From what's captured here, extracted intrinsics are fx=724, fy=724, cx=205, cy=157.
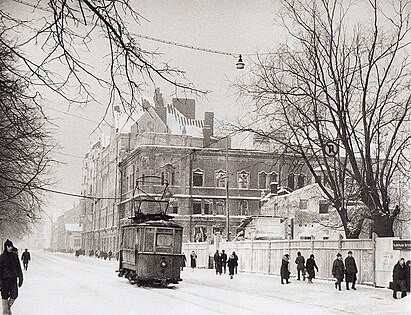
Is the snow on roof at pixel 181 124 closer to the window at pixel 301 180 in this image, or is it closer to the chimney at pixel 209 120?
the chimney at pixel 209 120

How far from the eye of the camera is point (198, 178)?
13.1m

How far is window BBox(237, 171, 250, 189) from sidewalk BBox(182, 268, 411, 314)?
2146 mm

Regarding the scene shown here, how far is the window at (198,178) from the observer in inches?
500

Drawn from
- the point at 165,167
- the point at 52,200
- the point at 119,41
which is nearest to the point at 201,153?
the point at 165,167

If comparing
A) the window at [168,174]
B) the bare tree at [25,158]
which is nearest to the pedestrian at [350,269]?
the window at [168,174]

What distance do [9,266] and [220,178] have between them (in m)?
5.75

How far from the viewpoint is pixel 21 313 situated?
332 inches

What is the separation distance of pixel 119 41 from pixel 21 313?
379 centimetres

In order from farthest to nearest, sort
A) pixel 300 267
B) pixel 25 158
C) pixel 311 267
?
pixel 300 267 < pixel 311 267 < pixel 25 158

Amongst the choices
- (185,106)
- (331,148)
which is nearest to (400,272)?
(331,148)

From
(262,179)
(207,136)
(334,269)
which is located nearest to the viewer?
(207,136)

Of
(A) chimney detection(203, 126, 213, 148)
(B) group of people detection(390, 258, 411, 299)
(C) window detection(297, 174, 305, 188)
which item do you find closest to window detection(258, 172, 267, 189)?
(A) chimney detection(203, 126, 213, 148)

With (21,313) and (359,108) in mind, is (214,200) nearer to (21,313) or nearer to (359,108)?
(359,108)

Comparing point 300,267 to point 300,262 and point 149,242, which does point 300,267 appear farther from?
point 149,242
